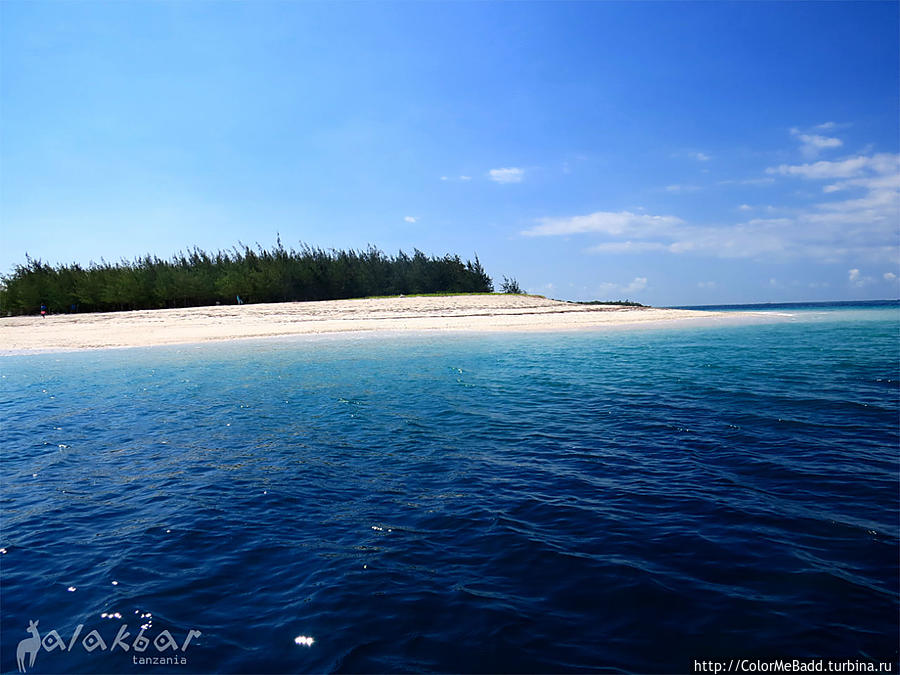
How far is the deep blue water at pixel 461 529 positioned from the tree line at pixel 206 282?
4362 centimetres

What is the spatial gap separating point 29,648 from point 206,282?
56178 millimetres

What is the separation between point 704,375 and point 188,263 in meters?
62.6

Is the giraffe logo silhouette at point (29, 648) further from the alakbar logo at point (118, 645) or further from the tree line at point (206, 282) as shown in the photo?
the tree line at point (206, 282)

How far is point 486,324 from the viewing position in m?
37.0

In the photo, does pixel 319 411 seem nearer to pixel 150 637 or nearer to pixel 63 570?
pixel 63 570

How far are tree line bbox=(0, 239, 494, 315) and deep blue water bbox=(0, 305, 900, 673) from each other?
143ft

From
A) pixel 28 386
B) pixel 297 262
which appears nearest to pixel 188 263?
pixel 297 262

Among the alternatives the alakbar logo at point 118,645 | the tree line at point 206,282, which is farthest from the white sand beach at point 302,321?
the alakbar logo at point 118,645

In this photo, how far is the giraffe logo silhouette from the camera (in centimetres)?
376

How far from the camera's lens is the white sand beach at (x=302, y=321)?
104ft

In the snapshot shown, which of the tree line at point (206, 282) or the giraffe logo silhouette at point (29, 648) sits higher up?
the tree line at point (206, 282)

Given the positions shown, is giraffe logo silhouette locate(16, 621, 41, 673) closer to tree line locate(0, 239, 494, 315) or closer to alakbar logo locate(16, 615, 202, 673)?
alakbar logo locate(16, 615, 202, 673)

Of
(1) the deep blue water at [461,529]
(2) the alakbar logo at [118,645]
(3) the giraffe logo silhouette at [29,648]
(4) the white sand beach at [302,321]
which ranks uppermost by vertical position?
(4) the white sand beach at [302,321]

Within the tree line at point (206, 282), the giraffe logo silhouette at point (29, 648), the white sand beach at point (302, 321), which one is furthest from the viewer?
the tree line at point (206, 282)
